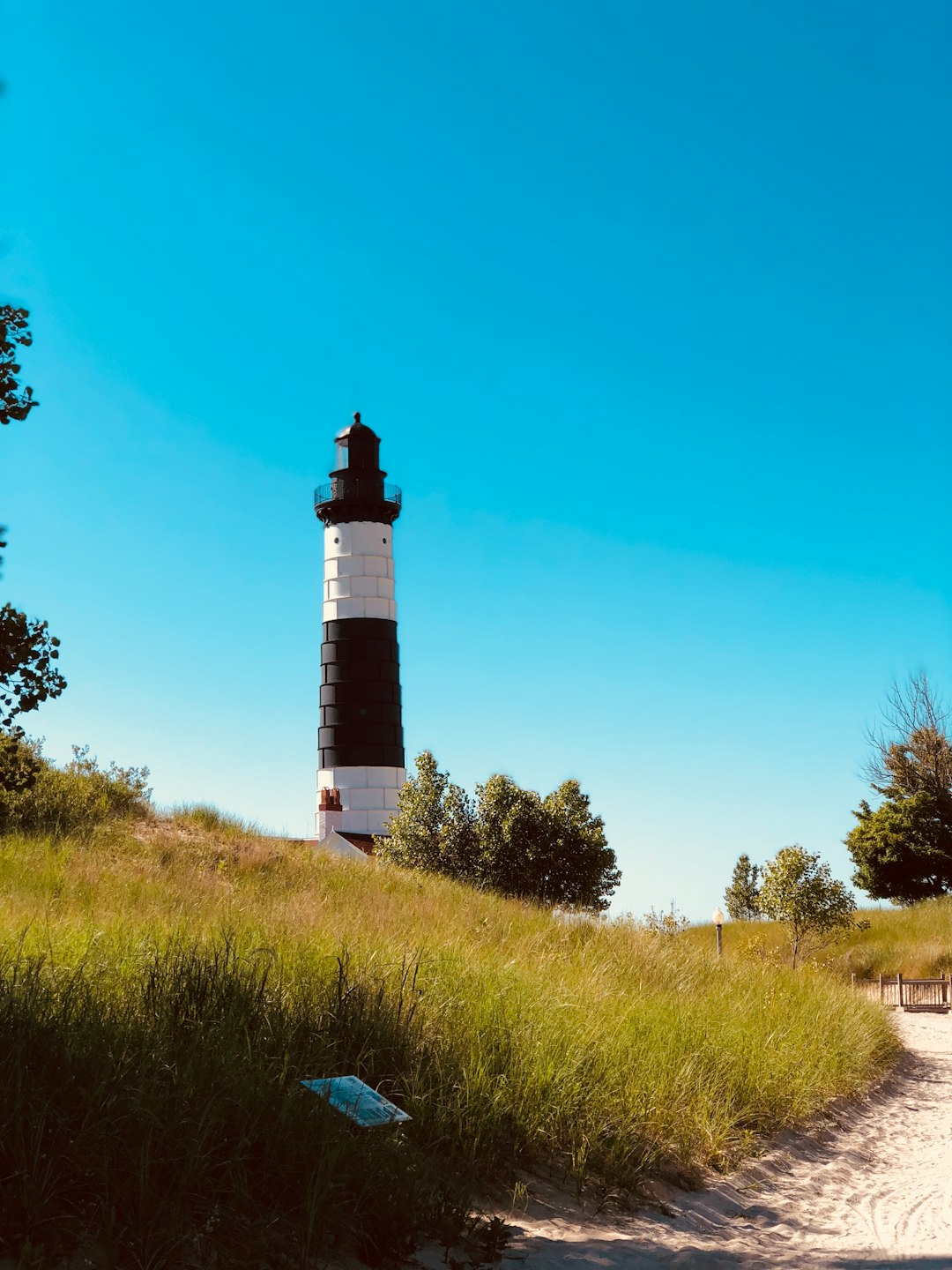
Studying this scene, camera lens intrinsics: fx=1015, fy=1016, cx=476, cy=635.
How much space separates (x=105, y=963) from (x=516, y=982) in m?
3.53

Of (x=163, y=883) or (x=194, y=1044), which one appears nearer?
(x=194, y=1044)

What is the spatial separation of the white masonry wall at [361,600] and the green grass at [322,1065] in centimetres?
2769

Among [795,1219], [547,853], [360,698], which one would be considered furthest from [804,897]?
[795,1219]

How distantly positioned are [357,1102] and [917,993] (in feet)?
87.9

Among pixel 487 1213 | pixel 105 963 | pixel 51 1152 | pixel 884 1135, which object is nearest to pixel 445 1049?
pixel 487 1213

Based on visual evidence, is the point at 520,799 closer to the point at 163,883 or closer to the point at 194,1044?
the point at 163,883

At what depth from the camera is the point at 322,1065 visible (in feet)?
20.6

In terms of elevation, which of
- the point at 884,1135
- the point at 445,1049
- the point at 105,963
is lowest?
the point at 884,1135

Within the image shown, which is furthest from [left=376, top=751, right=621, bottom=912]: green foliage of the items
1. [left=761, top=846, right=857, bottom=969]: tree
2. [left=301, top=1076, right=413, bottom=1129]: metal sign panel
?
[left=301, top=1076, right=413, bottom=1129]: metal sign panel

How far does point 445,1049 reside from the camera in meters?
7.07

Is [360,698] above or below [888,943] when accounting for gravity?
above

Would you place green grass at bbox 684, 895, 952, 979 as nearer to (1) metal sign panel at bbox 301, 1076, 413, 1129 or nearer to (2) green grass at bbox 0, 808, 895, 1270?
(2) green grass at bbox 0, 808, 895, 1270

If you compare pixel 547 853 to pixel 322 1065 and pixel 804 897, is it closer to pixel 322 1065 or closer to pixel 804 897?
pixel 804 897

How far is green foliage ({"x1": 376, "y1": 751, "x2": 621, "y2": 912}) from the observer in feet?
120
